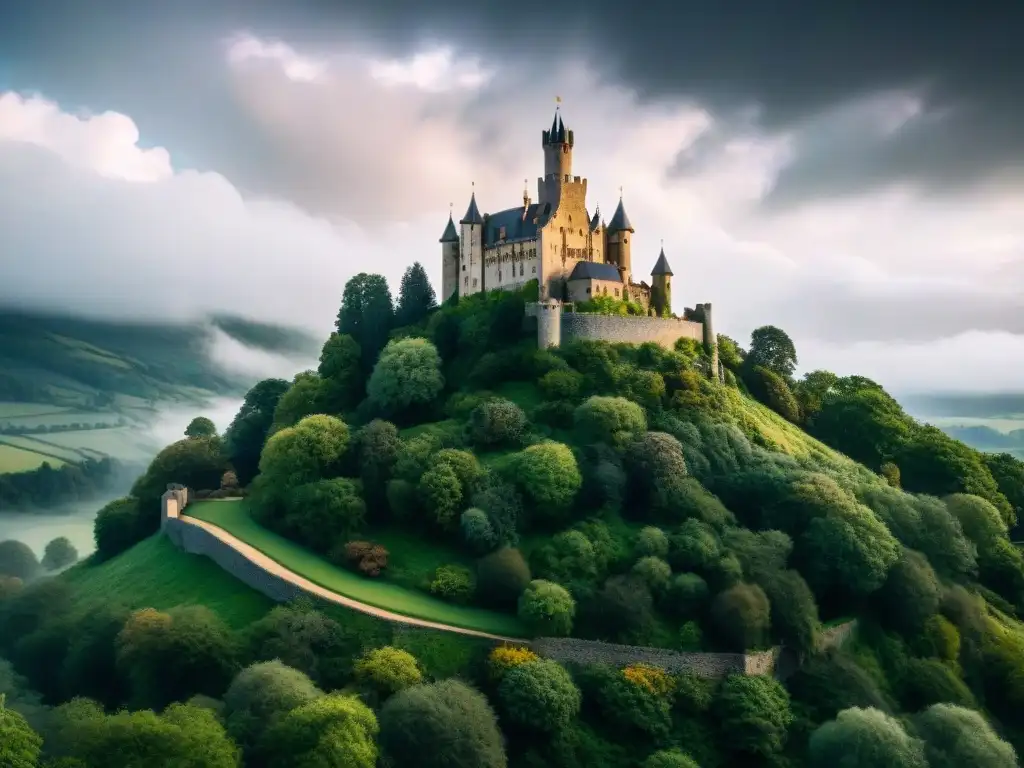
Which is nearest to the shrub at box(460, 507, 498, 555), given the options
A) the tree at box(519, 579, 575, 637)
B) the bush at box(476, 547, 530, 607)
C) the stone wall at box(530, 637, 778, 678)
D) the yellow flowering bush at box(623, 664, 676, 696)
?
the bush at box(476, 547, 530, 607)

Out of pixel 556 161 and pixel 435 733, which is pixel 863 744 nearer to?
pixel 435 733

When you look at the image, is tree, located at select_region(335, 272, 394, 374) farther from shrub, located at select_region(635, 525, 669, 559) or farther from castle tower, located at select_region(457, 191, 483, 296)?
shrub, located at select_region(635, 525, 669, 559)

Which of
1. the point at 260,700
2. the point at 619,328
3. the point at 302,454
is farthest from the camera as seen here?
the point at 619,328

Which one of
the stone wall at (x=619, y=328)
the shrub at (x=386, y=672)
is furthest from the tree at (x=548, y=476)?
the stone wall at (x=619, y=328)

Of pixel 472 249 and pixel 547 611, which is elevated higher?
pixel 472 249

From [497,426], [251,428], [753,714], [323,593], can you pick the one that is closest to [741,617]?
[753,714]

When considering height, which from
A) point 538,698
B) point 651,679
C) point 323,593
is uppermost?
point 323,593

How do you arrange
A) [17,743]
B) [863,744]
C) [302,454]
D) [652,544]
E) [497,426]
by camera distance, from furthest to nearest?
[497,426] → [302,454] → [652,544] → [863,744] → [17,743]
